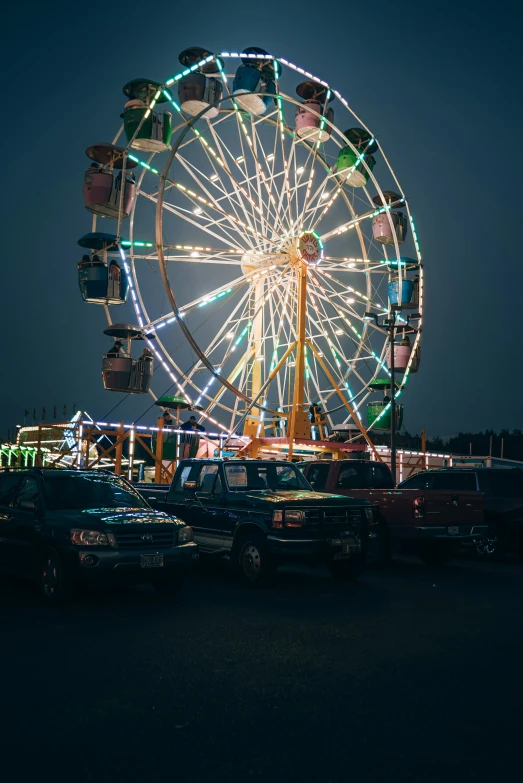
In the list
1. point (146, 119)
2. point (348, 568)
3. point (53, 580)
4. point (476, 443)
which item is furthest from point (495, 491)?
point (476, 443)

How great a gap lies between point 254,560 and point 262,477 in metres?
1.71

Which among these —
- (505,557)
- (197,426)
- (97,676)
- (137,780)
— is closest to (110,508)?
(97,676)

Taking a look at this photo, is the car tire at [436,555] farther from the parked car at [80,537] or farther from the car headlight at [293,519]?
the parked car at [80,537]

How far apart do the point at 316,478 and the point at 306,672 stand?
322 inches

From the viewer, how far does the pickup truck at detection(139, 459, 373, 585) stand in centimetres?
1034

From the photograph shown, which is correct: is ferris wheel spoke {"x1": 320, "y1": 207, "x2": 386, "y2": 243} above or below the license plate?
above

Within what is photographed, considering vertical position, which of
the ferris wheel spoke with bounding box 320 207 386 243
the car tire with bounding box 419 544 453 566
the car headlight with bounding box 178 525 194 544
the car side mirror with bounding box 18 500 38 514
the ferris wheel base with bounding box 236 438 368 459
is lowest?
the car tire with bounding box 419 544 453 566

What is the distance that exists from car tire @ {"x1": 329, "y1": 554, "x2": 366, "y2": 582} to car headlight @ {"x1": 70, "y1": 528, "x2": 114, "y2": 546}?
12.0 ft

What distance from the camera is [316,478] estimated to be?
14094 millimetres

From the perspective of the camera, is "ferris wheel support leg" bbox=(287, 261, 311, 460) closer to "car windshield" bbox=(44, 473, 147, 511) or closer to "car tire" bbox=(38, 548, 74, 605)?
"car windshield" bbox=(44, 473, 147, 511)

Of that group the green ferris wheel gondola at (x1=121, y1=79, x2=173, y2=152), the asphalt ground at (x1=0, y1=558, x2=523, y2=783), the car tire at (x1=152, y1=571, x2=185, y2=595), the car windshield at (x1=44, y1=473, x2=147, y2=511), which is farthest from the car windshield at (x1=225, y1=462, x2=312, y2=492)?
the green ferris wheel gondola at (x1=121, y1=79, x2=173, y2=152)

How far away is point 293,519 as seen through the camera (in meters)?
10.4

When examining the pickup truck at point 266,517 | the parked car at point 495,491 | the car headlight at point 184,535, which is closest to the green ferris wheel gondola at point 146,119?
the parked car at point 495,491

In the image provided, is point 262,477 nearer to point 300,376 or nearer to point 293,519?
point 293,519
